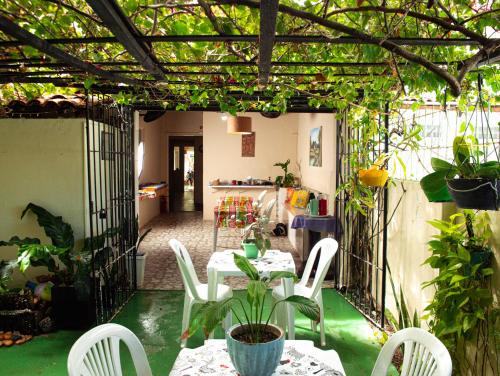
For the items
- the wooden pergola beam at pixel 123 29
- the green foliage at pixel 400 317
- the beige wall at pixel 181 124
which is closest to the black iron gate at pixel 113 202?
the wooden pergola beam at pixel 123 29

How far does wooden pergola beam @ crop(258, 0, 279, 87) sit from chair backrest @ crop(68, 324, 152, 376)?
1.47m

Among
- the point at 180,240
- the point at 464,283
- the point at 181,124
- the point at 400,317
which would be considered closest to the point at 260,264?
the point at 400,317

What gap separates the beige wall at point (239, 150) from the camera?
9.70 m

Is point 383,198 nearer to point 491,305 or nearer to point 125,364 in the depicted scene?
point 491,305

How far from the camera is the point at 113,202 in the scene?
14.4 ft

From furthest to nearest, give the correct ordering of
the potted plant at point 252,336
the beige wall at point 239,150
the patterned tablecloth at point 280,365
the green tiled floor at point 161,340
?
the beige wall at point 239,150 → the green tiled floor at point 161,340 → the patterned tablecloth at point 280,365 → the potted plant at point 252,336

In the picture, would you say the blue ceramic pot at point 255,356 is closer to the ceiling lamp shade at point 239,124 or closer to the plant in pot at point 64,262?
the plant in pot at point 64,262

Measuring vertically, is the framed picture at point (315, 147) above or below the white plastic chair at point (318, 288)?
above

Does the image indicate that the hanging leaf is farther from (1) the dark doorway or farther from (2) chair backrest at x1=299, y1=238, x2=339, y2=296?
(1) the dark doorway

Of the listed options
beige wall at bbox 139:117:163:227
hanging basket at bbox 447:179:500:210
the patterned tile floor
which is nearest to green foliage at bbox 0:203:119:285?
the patterned tile floor

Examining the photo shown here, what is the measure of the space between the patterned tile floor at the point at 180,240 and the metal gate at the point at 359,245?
1322 mm

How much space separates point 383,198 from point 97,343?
283cm

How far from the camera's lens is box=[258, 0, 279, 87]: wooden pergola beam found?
4.07ft

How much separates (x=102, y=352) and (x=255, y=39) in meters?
1.59
